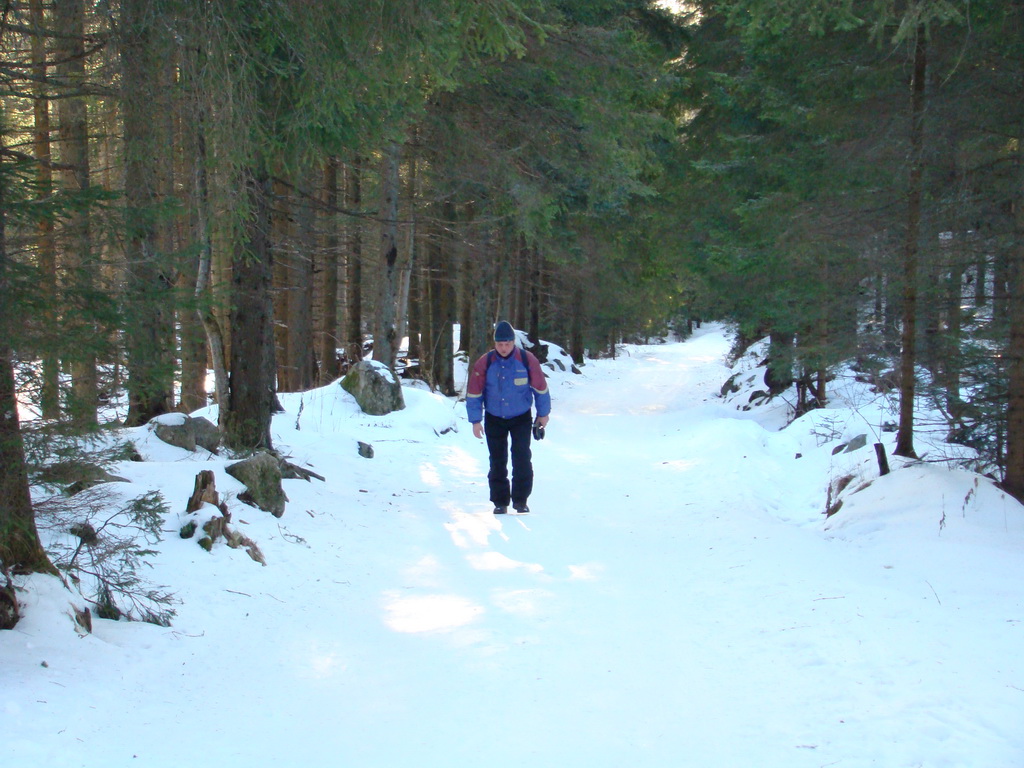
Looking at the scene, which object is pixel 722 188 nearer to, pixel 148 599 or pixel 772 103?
pixel 772 103

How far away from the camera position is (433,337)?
22391 millimetres

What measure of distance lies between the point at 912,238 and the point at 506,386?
4.47 meters

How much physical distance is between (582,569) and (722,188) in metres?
12.5

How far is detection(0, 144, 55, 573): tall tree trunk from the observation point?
3384 mm

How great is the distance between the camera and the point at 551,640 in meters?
4.61

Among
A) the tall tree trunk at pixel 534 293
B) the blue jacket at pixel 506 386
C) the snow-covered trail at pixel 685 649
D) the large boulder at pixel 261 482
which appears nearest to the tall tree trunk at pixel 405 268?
the blue jacket at pixel 506 386

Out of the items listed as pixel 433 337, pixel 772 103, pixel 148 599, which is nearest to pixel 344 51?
pixel 148 599

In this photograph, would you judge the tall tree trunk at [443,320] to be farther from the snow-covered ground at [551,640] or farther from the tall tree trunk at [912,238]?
the tall tree trunk at [912,238]

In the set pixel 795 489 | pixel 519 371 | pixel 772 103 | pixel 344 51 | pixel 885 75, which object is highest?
pixel 772 103

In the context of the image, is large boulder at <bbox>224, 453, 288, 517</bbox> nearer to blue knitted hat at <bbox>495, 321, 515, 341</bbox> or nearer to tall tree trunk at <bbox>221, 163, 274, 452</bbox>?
tall tree trunk at <bbox>221, 163, 274, 452</bbox>

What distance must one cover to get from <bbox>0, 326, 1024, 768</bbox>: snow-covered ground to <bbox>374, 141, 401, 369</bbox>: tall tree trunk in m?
7.10

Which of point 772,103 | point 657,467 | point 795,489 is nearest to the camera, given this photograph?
point 795,489

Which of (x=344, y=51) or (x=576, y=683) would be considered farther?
(x=344, y=51)

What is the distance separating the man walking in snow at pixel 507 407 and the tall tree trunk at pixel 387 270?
6490 millimetres
